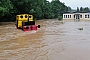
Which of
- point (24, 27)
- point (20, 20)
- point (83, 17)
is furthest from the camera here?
point (83, 17)

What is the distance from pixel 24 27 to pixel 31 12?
78.8ft

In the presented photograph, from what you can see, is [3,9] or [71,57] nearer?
[71,57]

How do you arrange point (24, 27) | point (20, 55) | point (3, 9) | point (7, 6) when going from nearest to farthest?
point (20, 55), point (24, 27), point (3, 9), point (7, 6)

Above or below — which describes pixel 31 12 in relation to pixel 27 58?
above

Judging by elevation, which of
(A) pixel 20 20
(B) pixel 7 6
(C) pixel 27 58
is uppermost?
(B) pixel 7 6

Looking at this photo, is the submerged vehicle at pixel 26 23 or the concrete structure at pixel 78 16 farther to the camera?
the concrete structure at pixel 78 16

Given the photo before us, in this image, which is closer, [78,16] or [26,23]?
[26,23]

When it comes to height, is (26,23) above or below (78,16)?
below

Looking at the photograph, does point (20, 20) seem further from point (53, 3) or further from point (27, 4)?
point (53, 3)

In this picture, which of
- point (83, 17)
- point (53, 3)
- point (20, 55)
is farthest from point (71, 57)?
point (53, 3)

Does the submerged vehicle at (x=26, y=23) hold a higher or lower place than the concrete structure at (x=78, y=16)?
→ lower

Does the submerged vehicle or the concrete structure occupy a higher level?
the concrete structure

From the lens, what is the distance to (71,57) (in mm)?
9484

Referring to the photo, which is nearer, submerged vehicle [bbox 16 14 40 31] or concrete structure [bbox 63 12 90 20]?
submerged vehicle [bbox 16 14 40 31]
